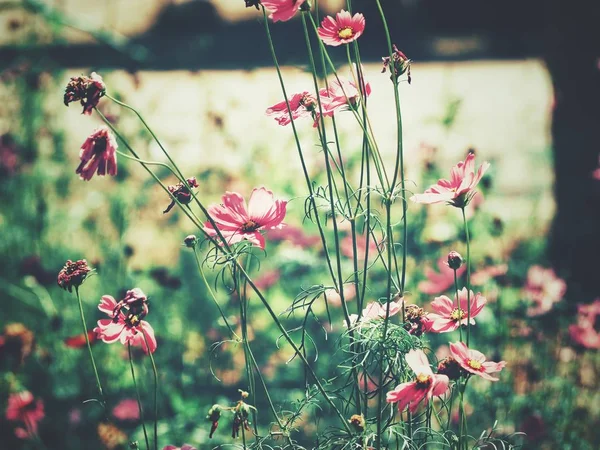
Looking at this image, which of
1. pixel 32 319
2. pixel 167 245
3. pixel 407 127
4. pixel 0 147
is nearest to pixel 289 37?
pixel 407 127

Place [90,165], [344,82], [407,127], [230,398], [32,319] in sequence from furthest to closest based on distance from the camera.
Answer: [407,127]
[32,319]
[230,398]
[344,82]
[90,165]

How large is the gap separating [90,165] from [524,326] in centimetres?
126

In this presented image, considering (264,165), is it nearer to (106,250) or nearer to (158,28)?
(106,250)

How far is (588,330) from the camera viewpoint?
1.33 meters

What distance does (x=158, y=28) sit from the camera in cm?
259

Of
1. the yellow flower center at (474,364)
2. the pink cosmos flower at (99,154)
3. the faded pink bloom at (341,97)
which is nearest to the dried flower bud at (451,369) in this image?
the yellow flower center at (474,364)

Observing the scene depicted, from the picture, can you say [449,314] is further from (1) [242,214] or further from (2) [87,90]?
(2) [87,90]

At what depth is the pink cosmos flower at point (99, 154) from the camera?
21.4 inches

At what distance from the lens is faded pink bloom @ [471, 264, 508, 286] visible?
1.38 m

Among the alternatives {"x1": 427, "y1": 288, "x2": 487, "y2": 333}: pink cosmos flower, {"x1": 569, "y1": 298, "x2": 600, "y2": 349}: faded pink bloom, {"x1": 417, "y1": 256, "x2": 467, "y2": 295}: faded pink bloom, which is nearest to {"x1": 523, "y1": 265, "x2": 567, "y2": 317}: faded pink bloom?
{"x1": 569, "y1": 298, "x2": 600, "y2": 349}: faded pink bloom

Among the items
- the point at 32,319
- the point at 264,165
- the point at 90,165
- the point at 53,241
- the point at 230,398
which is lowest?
the point at 230,398

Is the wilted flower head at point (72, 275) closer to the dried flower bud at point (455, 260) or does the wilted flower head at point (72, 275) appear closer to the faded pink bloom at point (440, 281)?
the dried flower bud at point (455, 260)

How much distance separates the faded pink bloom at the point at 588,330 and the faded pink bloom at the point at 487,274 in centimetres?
20

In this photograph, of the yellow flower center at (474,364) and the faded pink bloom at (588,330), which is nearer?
the yellow flower center at (474,364)
